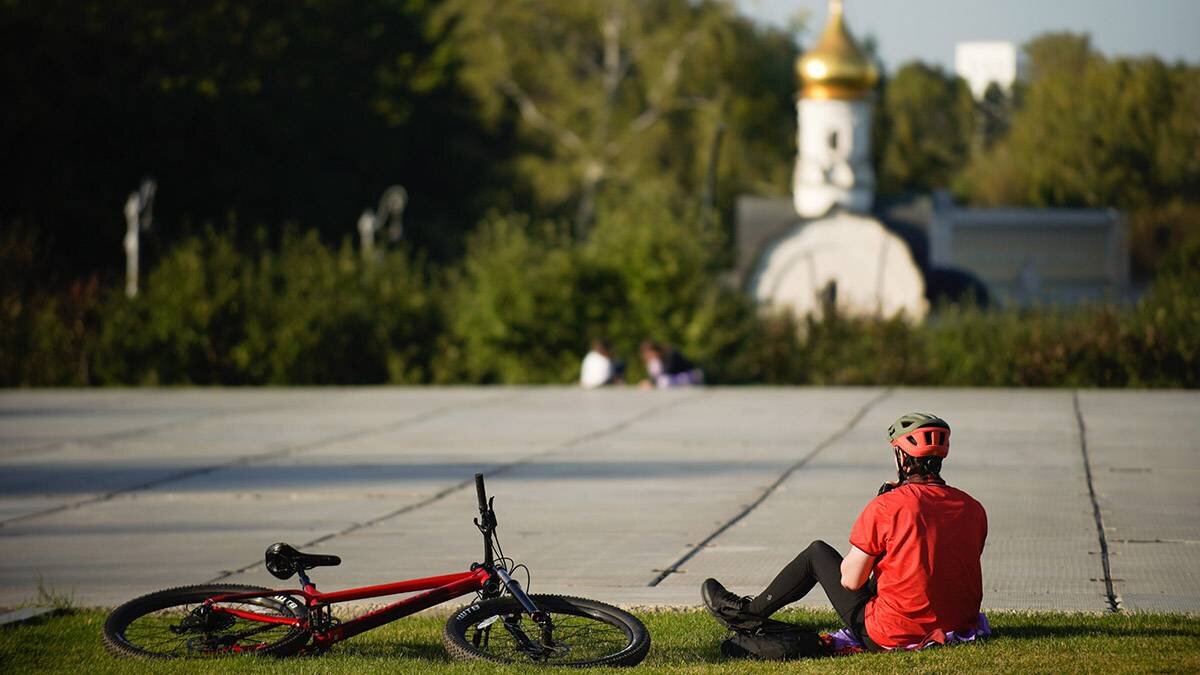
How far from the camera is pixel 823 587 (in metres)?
7.35

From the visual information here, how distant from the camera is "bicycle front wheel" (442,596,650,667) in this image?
23.1 ft

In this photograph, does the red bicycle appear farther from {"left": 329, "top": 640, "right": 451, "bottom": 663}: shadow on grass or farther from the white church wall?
the white church wall

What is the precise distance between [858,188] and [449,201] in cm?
1667

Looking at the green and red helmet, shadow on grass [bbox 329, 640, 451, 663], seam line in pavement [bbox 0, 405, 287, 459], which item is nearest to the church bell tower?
seam line in pavement [bbox 0, 405, 287, 459]

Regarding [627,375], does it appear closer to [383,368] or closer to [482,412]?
[383,368]

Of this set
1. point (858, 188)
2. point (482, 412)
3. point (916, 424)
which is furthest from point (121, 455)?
point (858, 188)

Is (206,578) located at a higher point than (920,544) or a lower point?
lower

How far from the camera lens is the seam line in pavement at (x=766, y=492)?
9.69m

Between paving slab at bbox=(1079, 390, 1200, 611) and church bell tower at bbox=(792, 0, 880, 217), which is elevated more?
church bell tower at bbox=(792, 0, 880, 217)

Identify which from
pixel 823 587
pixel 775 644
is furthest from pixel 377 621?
pixel 823 587

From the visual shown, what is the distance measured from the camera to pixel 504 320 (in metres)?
26.4

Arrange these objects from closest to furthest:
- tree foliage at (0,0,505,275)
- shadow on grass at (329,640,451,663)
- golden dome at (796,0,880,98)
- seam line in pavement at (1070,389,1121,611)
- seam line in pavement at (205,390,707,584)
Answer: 1. shadow on grass at (329,640,451,663)
2. seam line in pavement at (1070,389,1121,611)
3. seam line in pavement at (205,390,707,584)
4. tree foliage at (0,0,505,275)
5. golden dome at (796,0,880,98)

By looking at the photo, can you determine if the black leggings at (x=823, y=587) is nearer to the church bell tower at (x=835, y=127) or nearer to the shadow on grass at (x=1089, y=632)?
the shadow on grass at (x=1089, y=632)

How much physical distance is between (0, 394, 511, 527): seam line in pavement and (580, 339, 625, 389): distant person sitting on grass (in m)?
2.26
